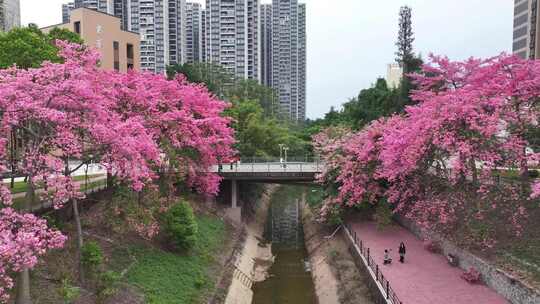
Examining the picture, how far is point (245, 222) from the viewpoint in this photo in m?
40.8

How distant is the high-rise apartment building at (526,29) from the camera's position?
200ft

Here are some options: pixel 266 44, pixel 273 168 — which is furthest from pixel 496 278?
pixel 266 44

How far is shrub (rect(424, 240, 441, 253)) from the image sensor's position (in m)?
25.7

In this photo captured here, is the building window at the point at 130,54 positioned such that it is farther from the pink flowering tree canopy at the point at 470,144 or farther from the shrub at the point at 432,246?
the shrub at the point at 432,246

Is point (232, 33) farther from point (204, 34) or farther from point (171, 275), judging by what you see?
point (171, 275)

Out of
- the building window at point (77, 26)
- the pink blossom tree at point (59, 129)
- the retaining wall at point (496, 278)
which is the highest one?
the building window at point (77, 26)

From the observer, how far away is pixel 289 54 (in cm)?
12862

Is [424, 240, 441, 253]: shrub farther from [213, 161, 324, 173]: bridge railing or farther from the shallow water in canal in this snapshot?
[213, 161, 324, 173]: bridge railing

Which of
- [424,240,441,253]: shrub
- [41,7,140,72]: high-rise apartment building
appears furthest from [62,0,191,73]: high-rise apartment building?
[424,240,441,253]: shrub

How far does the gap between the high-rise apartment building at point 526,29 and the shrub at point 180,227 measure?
5627 cm

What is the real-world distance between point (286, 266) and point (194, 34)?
94003mm

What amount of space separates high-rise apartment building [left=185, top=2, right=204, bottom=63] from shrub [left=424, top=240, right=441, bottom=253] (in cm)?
9149

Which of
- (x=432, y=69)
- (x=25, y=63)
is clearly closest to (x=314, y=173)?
(x=432, y=69)

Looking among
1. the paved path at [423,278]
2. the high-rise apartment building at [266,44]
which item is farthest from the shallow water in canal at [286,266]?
the high-rise apartment building at [266,44]
